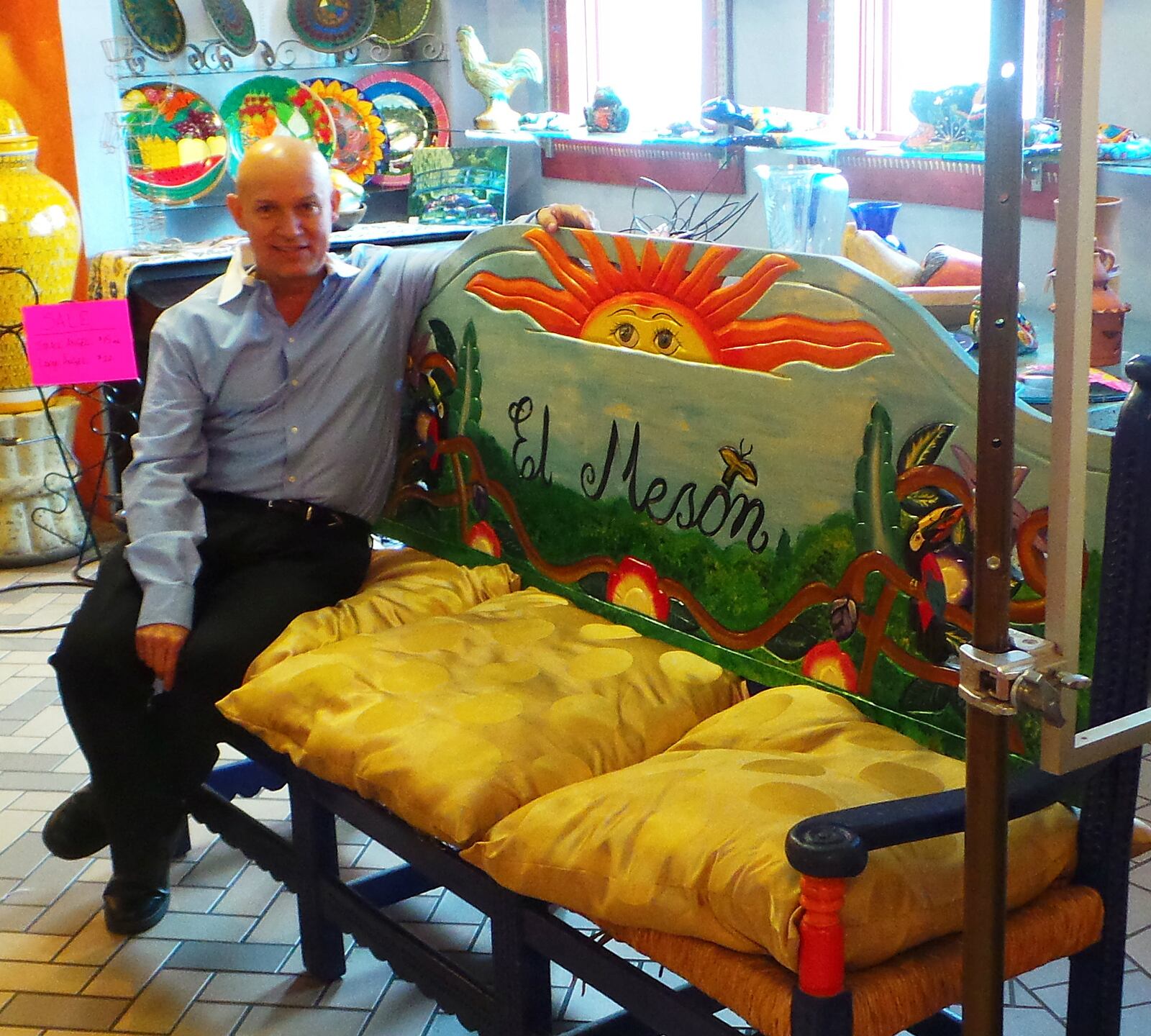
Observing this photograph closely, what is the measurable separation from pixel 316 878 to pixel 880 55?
302 cm

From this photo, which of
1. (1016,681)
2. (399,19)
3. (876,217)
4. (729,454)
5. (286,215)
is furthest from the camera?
(399,19)

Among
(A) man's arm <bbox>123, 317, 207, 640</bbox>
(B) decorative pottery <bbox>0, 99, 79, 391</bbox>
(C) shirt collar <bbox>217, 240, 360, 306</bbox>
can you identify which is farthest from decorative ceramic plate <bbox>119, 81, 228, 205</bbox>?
(A) man's arm <bbox>123, 317, 207, 640</bbox>

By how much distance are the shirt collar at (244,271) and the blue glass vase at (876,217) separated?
1.19 meters

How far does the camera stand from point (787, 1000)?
4.91 feet

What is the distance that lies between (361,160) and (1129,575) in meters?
4.36

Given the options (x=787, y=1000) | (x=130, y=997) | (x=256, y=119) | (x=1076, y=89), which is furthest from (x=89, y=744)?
(x=256, y=119)

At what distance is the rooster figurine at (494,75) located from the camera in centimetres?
535

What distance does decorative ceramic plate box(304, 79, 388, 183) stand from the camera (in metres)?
5.48

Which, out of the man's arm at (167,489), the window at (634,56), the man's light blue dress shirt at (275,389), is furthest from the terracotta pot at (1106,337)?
the window at (634,56)

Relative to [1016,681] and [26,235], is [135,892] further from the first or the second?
[26,235]

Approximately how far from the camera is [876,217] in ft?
10.9

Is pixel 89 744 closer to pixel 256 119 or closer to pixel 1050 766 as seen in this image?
pixel 1050 766

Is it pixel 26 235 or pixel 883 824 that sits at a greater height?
pixel 26 235

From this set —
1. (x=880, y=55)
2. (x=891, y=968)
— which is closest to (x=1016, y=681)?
(x=891, y=968)
